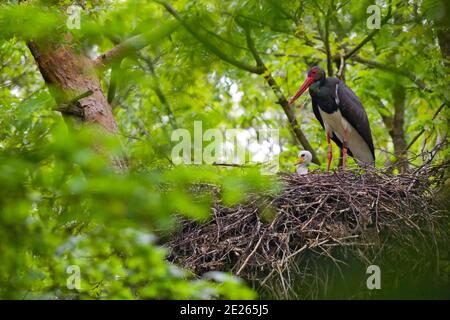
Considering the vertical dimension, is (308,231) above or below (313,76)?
below

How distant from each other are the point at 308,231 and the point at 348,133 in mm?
3420

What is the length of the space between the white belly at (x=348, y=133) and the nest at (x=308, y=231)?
2399mm

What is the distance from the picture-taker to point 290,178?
6.31 metres

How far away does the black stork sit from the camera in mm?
8320

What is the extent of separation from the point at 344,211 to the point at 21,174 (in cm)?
359

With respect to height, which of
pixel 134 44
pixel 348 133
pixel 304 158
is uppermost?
pixel 134 44

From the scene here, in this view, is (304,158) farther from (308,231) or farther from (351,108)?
Result: (308,231)

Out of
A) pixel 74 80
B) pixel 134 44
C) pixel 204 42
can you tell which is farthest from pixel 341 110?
pixel 74 80

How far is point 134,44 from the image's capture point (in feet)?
21.2

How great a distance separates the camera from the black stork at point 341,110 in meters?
8.32

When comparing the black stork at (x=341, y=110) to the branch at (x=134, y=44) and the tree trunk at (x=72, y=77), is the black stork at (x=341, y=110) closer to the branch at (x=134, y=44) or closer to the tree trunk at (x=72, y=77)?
the branch at (x=134, y=44)

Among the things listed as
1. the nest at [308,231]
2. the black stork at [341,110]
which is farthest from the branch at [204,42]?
the nest at [308,231]

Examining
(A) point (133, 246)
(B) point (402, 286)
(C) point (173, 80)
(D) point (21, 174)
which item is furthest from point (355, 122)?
(D) point (21, 174)

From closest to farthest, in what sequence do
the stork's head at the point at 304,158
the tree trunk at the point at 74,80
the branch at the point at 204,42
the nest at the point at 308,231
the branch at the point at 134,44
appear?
the nest at the point at 308,231, the tree trunk at the point at 74,80, the branch at the point at 134,44, the branch at the point at 204,42, the stork's head at the point at 304,158
